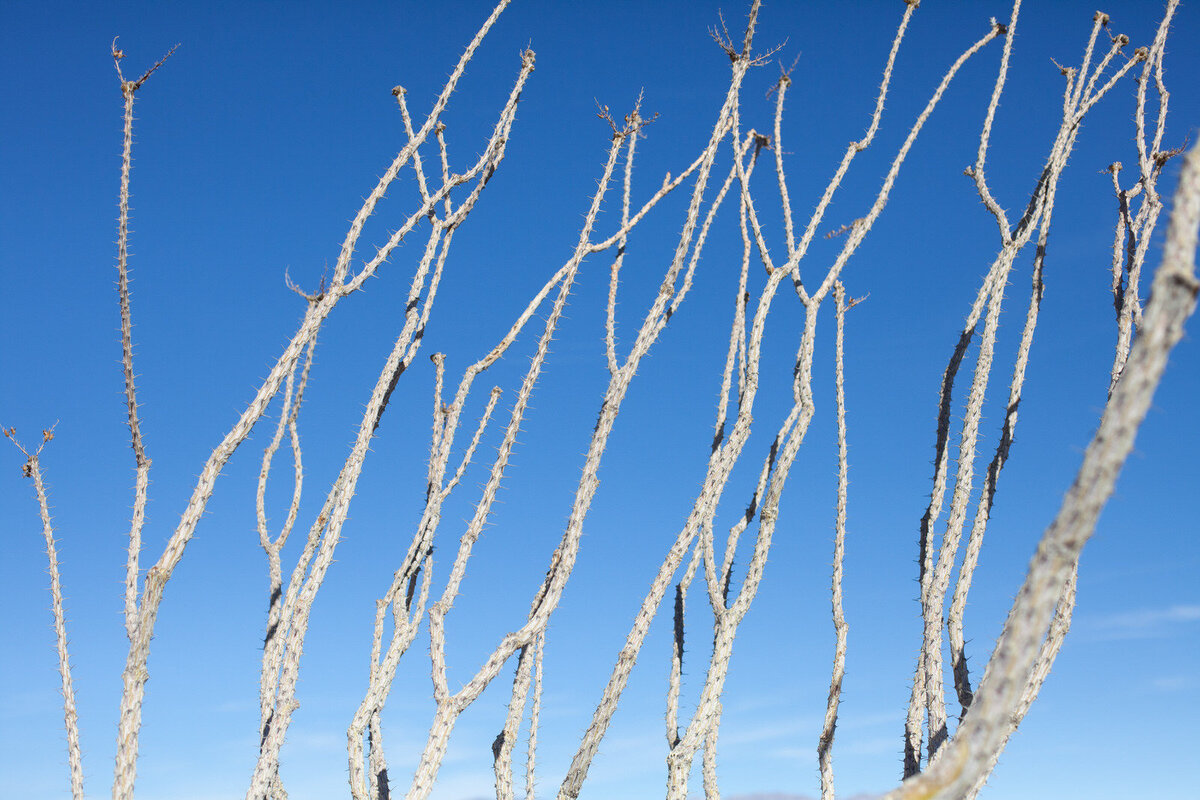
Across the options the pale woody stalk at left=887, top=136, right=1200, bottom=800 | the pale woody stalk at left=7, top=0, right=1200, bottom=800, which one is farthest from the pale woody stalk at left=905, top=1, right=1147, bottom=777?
the pale woody stalk at left=887, top=136, right=1200, bottom=800

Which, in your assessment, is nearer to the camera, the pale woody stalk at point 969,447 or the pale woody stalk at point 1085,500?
the pale woody stalk at point 1085,500

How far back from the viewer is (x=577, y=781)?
417 centimetres

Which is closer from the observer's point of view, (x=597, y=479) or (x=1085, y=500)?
(x=1085, y=500)

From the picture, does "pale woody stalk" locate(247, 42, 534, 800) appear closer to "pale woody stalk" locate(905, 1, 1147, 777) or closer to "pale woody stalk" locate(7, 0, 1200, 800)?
"pale woody stalk" locate(7, 0, 1200, 800)

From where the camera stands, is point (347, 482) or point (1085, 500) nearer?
point (1085, 500)

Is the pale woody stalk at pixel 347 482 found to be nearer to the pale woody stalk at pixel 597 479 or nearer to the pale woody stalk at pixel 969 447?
the pale woody stalk at pixel 597 479

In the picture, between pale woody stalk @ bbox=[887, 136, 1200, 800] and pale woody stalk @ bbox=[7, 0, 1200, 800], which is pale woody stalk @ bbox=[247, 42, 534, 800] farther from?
pale woody stalk @ bbox=[887, 136, 1200, 800]

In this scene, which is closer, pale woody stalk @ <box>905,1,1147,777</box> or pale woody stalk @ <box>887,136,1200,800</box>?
pale woody stalk @ <box>887,136,1200,800</box>

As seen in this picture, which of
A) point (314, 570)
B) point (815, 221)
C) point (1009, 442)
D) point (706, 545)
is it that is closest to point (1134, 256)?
point (1009, 442)

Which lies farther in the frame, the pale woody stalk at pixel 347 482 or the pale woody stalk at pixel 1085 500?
the pale woody stalk at pixel 347 482

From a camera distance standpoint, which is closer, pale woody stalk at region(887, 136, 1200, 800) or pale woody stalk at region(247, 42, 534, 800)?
pale woody stalk at region(887, 136, 1200, 800)

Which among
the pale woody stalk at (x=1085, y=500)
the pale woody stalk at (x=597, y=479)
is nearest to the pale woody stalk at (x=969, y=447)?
the pale woody stalk at (x=597, y=479)

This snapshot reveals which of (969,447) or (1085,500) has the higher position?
(969,447)

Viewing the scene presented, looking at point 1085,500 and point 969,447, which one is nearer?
point 1085,500
